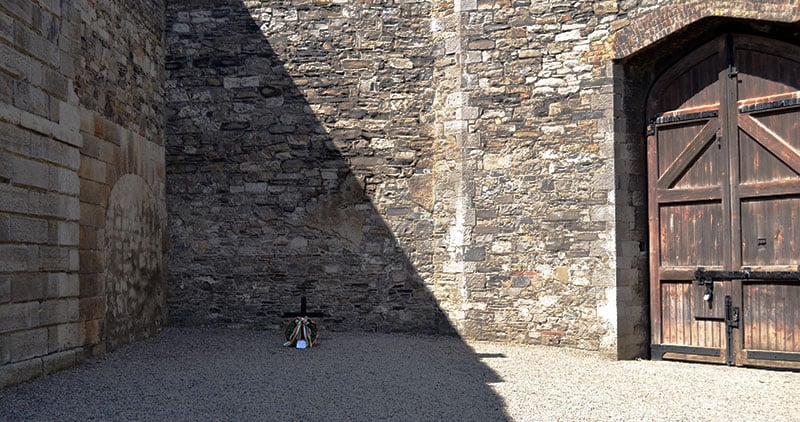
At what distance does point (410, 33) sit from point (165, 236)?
400 cm

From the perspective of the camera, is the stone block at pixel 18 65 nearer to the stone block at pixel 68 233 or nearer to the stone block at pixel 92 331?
the stone block at pixel 68 233

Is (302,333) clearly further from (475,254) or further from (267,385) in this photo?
(475,254)

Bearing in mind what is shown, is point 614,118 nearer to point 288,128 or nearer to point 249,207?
point 288,128

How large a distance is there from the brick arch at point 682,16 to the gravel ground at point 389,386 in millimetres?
3272

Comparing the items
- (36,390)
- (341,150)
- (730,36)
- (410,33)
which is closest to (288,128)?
(341,150)

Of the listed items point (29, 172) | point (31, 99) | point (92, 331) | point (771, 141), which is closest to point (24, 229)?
point (29, 172)

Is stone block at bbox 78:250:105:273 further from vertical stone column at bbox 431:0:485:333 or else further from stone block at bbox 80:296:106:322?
vertical stone column at bbox 431:0:485:333

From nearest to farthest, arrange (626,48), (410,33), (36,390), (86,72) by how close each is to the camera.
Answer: (36,390), (86,72), (626,48), (410,33)

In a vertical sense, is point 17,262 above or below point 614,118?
below

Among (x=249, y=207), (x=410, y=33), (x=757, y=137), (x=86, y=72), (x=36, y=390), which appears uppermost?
(x=410, y=33)

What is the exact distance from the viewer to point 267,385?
5461mm

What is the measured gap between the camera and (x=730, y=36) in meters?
6.90

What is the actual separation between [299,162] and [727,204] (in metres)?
4.93

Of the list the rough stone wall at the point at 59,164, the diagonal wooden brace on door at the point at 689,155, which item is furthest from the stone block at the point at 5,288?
the diagonal wooden brace on door at the point at 689,155
